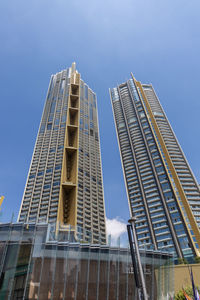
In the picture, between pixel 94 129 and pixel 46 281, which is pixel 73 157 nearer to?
pixel 46 281

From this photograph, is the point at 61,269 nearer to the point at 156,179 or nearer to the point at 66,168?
the point at 66,168

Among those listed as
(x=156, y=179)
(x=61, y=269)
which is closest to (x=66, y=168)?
(x=61, y=269)

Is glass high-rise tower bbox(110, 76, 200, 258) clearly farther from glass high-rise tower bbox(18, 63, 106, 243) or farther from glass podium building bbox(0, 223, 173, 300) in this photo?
glass podium building bbox(0, 223, 173, 300)

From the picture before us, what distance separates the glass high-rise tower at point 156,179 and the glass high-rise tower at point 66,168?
14.0 metres

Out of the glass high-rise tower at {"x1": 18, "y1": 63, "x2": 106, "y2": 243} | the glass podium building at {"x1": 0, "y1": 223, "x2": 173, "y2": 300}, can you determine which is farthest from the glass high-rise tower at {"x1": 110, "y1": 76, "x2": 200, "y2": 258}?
the glass podium building at {"x1": 0, "y1": 223, "x2": 173, "y2": 300}

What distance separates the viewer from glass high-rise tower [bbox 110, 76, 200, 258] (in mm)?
65250

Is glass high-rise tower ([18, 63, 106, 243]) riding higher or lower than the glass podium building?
higher

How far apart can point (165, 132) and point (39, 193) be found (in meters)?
59.5

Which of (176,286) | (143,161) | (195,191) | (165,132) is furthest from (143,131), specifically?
(176,286)

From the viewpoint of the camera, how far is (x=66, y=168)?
165 feet

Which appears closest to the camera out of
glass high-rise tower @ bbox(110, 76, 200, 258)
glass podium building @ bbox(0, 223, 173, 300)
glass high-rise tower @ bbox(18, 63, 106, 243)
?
glass podium building @ bbox(0, 223, 173, 300)

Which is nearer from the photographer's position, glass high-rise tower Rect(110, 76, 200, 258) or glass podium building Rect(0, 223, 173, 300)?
glass podium building Rect(0, 223, 173, 300)

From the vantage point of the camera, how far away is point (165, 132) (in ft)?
313

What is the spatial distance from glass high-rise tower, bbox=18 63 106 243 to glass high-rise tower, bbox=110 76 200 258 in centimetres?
1402
